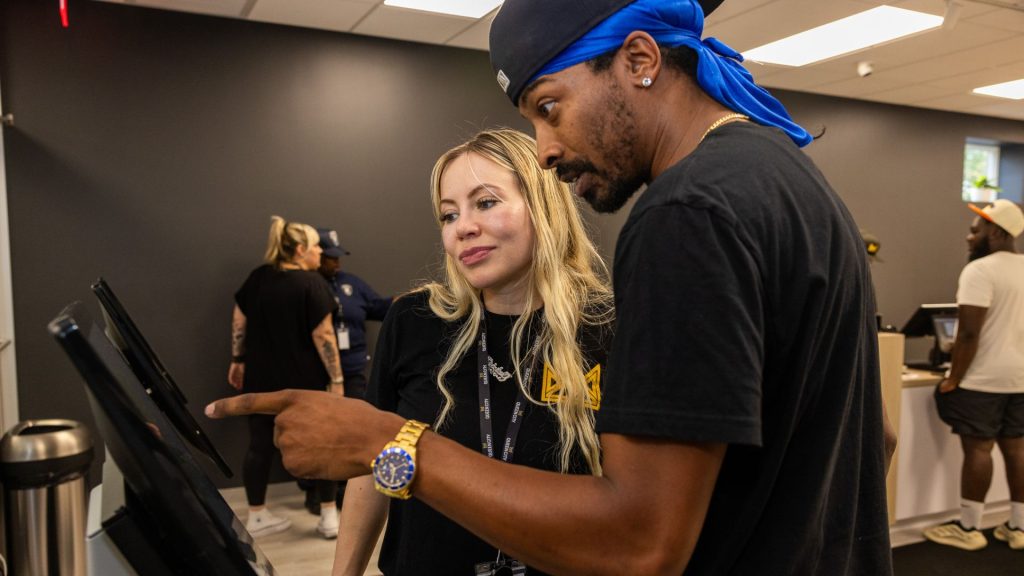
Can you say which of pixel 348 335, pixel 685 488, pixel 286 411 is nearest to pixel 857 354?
pixel 685 488

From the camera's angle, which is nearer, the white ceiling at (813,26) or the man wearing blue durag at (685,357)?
the man wearing blue durag at (685,357)

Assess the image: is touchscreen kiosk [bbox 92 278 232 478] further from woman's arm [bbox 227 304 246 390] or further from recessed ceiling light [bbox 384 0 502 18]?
recessed ceiling light [bbox 384 0 502 18]

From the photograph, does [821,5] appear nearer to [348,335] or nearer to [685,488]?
[348,335]

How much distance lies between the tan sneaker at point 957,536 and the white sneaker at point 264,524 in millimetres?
3675

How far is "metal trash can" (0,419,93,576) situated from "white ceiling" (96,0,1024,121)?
13.2 ft

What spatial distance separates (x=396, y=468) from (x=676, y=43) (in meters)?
0.54

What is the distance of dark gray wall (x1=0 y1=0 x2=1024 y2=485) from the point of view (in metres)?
4.19

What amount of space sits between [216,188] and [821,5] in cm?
391

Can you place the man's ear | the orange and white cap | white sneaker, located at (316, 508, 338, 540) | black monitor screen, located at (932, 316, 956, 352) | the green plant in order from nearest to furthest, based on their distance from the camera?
the man's ear < the orange and white cap < white sneaker, located at (316, 508, 338, 540) < black monitor screen, located at (932, 316, 956, 352) < the green plant

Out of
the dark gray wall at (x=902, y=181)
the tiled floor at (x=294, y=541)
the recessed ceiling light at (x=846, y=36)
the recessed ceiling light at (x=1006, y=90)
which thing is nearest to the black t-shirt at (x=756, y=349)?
the tiled floor at (x=294, y=541)

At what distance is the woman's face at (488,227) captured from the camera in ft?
4.75

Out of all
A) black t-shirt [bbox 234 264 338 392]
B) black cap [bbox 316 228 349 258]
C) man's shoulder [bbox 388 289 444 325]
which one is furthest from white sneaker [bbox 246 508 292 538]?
man's shoulder [bbox 388 289 444 325]

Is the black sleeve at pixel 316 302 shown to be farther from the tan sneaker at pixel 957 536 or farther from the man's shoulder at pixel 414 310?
the tan sneaker at pixel 957 536

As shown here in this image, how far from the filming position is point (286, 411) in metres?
Result: 0.76
